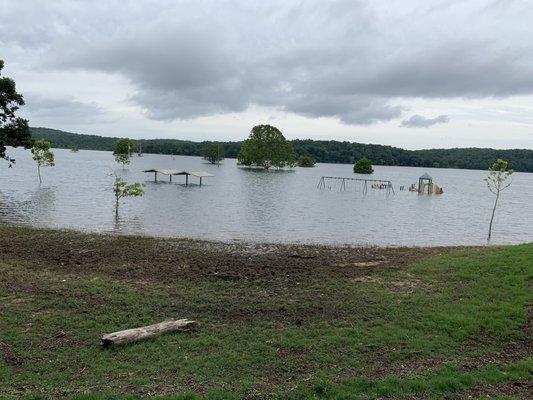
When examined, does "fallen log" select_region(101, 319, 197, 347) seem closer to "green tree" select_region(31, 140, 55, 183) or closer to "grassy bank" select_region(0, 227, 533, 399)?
"grassy bank" select_region(0, 227, 533, 399)

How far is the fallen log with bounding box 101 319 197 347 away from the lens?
28.0 feet

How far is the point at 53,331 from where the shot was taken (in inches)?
361

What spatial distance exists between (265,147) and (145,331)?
133377 mm

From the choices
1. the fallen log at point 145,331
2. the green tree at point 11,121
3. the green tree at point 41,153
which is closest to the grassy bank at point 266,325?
the fallen log at point 145,331

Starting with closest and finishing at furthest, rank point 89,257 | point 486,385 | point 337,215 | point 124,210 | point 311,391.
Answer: point 311,391 < point 486,385 < point 89,257 < point 124,210 < point 337,215

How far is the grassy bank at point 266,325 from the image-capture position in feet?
23.5

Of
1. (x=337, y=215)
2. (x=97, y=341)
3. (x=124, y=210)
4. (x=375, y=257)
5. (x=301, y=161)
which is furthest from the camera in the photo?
(x=301, y=161)

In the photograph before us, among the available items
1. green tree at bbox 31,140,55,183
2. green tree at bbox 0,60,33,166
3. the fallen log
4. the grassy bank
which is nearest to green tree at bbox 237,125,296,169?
green tree at bbox 31,140,55,183

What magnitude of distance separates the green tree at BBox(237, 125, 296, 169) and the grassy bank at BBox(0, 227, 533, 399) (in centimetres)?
12507

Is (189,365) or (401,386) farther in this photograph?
(189,365)

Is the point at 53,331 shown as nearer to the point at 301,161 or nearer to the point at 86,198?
the point at 86,198

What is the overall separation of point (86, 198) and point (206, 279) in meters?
32.7

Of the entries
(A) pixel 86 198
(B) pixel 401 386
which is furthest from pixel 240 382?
(A) pixel 86 198

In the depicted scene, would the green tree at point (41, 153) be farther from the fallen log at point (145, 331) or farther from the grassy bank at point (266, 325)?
the fallen log at point (145, 331)
